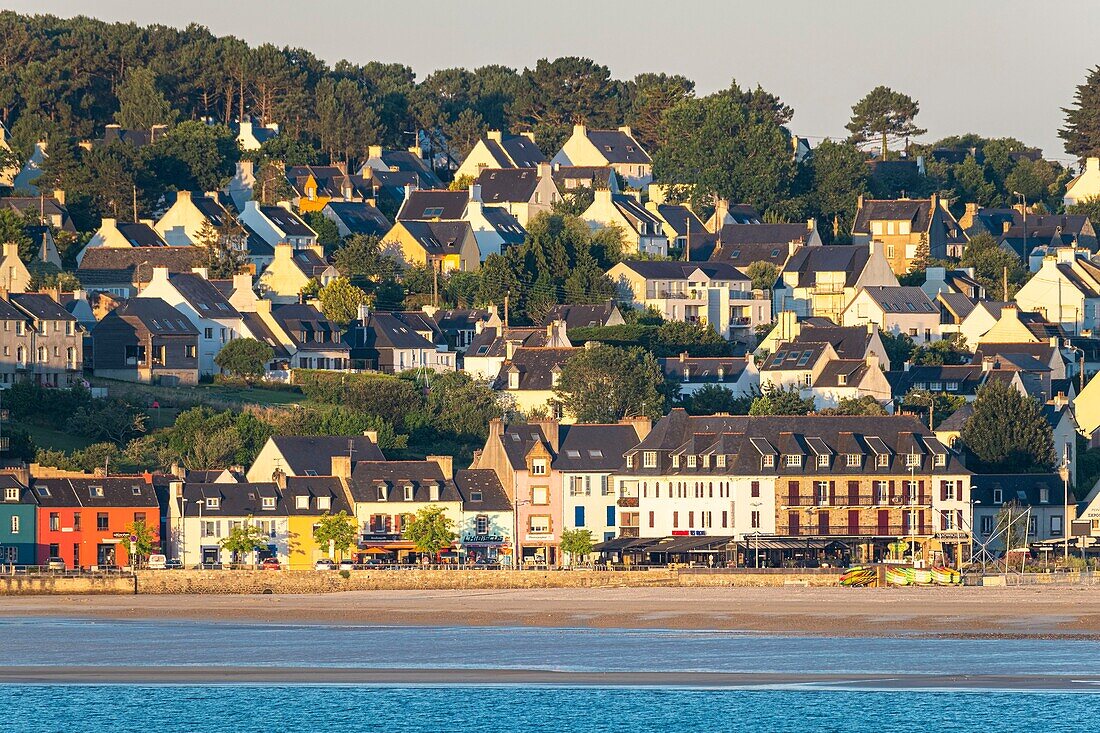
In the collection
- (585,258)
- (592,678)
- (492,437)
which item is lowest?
(592,678)

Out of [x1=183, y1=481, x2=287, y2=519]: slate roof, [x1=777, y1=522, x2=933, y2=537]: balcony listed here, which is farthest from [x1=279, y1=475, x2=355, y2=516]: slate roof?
[x1=777, y1=522, x2=933, y2=537]: balcony

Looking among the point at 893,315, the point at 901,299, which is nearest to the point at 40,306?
the point at 893,315

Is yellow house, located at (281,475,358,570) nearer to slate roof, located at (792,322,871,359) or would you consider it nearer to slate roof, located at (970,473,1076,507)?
slate roof, located at (970,473,1076,507)

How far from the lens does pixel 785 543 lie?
8512 centimetres

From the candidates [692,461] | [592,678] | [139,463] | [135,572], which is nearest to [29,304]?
[139,463]

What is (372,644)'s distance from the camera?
6506 cm

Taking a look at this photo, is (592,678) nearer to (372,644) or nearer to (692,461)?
(372,644)

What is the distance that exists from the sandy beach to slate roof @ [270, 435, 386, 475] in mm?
9946

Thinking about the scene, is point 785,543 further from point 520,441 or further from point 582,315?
point 582,315

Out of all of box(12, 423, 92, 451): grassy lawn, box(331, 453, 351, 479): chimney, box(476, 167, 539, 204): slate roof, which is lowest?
box(331, 453, 351, 479): chimney

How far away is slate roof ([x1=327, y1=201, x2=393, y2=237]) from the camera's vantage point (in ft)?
435

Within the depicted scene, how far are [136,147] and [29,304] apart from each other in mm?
33073

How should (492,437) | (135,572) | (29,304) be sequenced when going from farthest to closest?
1. (29,304)
2. (492,437)
3. (135,572)

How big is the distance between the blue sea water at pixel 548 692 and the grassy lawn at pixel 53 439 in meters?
27.5
